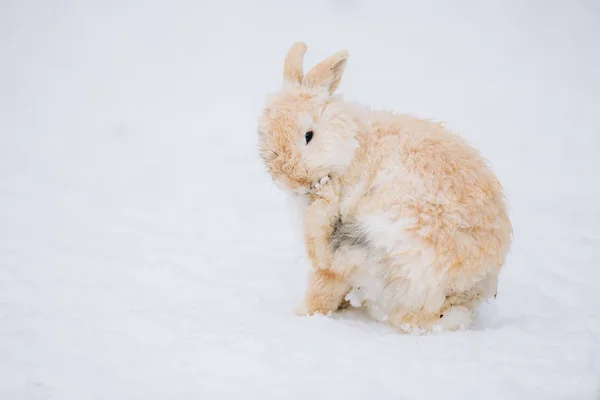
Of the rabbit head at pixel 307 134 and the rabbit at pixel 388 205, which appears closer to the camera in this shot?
the rabbit at pixel 388 205

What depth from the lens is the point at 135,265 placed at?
3.98m

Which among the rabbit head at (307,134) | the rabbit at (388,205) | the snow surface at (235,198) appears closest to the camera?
the snow surface at (235,198)

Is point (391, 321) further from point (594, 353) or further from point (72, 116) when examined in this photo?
point (72, 116)

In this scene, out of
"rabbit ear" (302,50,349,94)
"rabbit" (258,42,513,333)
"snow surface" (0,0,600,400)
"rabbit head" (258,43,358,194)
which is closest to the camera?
"snow surface" (0,0,600,400)

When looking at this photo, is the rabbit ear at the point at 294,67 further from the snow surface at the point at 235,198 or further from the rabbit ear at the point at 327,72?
the snow surface at the point at 235,198

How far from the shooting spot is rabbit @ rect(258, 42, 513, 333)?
2.67 meters

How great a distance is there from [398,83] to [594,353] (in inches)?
315

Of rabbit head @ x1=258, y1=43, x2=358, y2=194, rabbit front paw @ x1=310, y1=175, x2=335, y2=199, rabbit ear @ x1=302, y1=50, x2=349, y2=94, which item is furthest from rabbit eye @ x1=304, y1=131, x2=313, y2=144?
rabbit ear @ x1=302, y1=50, x2=349, y2=94

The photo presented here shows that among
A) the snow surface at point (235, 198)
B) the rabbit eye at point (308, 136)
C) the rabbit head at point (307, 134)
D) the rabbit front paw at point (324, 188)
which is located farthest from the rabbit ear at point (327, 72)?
the snow surface at point (235, 198)

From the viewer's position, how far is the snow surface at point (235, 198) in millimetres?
2434

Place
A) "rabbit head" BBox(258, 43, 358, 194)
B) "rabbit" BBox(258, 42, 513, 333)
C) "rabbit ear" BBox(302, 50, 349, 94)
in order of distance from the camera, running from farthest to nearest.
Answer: "rabbit ear" BBox(302, 50, 349, 94) → "rabbit head" BBox(258, 43, 358, 194) → "rabbit" BBox(258, 42, 513, 333)

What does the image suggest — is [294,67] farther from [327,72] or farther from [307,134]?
[307,134]

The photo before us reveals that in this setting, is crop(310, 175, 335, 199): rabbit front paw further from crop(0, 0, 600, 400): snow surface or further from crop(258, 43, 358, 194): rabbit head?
crop(0, 0, 600, 400): snow surface

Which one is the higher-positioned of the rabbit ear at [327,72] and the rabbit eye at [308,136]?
the rabbit ear at [327,72]
